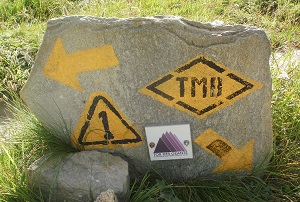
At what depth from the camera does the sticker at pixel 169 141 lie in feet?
7.84

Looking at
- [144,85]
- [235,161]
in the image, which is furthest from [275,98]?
[144,85]

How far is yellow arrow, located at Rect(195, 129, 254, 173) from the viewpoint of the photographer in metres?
2.41

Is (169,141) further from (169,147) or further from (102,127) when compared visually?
(102,127)

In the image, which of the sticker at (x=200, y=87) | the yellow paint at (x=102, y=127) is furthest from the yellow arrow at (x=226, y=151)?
the yellow paint at (x=102, y=127)

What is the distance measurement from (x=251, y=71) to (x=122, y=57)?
68 cm

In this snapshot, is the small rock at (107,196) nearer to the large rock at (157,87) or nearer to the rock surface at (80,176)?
the rock surface at (80,176)

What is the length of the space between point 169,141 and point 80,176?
20.9 inches

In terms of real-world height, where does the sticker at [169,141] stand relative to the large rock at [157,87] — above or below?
below

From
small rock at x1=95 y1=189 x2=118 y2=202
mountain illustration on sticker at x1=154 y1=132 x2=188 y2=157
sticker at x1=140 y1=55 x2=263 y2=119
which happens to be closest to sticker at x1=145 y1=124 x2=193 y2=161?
mountain illustration on sticker at x1=154 y1=132 x2=188 y2=157

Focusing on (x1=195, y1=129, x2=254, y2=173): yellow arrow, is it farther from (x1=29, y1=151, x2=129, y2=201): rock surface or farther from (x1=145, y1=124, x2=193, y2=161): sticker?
(x1=29, y1=151, x2=129, y2=201): rock surface

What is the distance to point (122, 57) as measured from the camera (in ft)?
7.40

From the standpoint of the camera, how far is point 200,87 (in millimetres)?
2283

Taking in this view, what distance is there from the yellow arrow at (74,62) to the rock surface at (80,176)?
0.41 metres

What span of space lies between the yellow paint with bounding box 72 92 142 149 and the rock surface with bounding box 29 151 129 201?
4.6 inches
